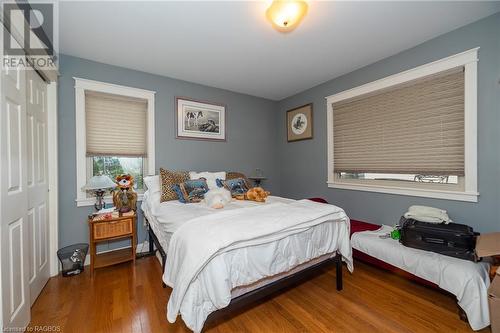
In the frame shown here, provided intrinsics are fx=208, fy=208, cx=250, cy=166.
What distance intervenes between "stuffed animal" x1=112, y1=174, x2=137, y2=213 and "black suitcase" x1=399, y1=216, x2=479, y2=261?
10.1 ft

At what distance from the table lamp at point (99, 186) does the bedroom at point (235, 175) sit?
3 centimetres

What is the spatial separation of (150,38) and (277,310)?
2903mm

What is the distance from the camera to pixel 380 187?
2.77 m

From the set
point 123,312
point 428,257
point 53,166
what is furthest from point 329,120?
point 53,166

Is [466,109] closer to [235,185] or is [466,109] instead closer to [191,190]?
[235,185]

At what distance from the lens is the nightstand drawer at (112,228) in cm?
229

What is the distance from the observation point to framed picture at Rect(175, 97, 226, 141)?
328cm

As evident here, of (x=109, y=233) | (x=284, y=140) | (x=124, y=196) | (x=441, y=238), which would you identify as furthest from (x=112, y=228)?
(x=441, y=238)

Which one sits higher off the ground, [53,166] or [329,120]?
[329,120]

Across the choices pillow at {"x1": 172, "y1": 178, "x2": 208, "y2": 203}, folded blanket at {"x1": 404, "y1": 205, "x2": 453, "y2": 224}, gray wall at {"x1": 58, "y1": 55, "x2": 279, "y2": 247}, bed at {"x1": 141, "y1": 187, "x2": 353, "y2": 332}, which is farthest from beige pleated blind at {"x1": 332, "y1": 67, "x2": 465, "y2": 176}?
pillow at {"x1": 172, "y1": 178, "x2": 208, "y2": 203}

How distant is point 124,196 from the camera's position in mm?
2555

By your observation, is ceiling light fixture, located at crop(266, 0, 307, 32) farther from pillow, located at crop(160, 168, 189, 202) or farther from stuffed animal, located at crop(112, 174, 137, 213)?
stuffed animal, located at crop(112, 174, 137, 213)

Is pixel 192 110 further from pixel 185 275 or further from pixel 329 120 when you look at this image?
pixel 185 275

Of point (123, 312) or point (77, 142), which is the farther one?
point (77, 142)
